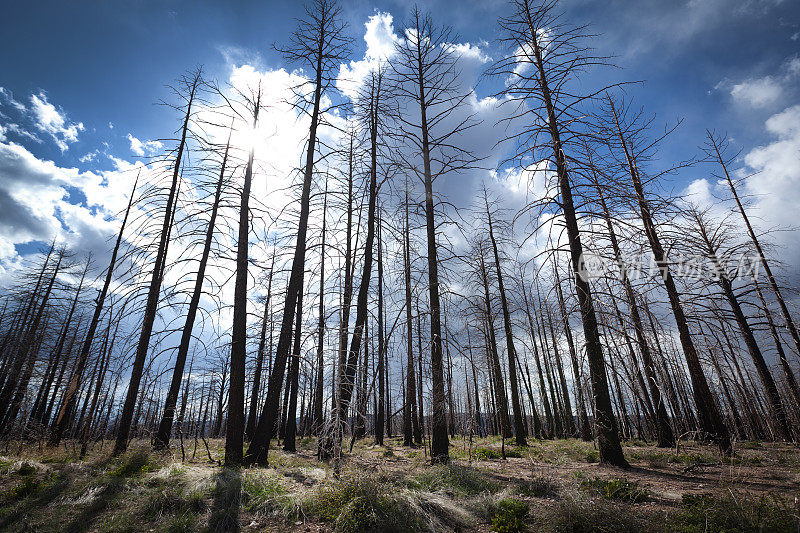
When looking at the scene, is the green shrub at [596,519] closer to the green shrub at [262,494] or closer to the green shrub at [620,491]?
the green shrub at [620,491]

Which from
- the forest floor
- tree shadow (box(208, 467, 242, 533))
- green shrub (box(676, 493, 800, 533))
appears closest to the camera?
green shrub (box(676, 493, 800, 533))

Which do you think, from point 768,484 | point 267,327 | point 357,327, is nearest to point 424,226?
point 357,327

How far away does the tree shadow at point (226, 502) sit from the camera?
4902 millimetres

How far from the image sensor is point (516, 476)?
8.34 m

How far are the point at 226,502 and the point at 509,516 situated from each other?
15.7ft

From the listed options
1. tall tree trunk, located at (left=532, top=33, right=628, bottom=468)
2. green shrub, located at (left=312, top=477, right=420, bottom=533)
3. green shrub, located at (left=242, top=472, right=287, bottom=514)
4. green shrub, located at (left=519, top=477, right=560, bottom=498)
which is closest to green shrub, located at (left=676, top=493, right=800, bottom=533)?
green shrub, located at (left=519, top=477, right=560, bottom=498)

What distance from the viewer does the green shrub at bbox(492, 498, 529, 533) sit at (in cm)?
448

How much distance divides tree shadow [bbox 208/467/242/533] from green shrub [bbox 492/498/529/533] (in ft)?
13.0

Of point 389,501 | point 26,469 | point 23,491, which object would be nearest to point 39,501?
point 23,491

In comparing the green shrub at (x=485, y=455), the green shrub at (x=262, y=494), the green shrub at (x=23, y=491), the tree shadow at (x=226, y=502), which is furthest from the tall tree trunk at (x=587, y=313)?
the green shrub at (x=23, y=491)

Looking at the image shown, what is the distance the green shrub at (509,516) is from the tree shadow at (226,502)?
395 cm

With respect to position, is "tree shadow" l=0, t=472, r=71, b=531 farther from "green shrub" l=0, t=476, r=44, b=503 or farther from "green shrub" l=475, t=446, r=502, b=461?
"green shrub" l=475, t=446, r=502, b=461

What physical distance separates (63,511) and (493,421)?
34898 millimetres

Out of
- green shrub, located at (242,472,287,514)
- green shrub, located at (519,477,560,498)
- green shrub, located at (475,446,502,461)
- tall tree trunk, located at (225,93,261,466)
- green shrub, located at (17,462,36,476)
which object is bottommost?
green shrub, located at (475,446,502,461)
